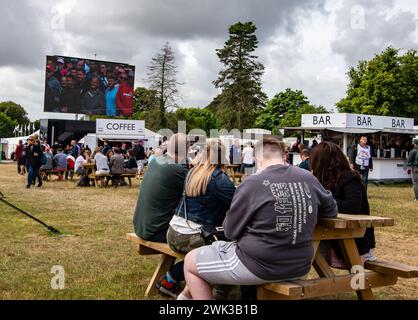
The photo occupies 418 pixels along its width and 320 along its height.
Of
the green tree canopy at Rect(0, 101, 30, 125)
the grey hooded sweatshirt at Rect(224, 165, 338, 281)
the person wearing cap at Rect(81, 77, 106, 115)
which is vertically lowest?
the grey hooded sweatshirt at Rect(224, 165, 338, 281)

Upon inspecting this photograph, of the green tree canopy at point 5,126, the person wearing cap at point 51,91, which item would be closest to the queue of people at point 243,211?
the person wearing cap at point 51,91

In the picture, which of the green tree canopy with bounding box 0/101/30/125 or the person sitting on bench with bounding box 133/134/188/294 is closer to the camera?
the person sitting on bench with bounding box 133/134/188/294

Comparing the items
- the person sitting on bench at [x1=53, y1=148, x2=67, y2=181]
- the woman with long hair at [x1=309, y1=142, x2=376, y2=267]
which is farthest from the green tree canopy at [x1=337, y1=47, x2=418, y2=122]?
the woman with long hair at [x1=309, y1=142, x2=376, y2=267]

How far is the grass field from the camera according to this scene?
4625mm

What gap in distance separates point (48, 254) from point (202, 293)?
3.28m

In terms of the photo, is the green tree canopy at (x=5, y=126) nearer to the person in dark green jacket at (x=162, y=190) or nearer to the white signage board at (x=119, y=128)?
the white signage board at (x=119, y=128)

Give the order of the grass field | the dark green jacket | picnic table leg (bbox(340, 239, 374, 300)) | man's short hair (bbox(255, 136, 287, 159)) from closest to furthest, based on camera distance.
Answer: man's short hair (bbox(255, 136, 287, 159)), picnic table leg (bbox(340, 239, 374, 300)), the dark green jacket, the grass field

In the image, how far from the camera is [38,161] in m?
15.2

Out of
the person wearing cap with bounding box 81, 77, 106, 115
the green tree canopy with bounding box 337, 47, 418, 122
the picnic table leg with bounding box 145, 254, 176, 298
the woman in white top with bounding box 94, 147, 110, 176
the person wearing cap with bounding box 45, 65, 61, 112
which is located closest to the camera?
the picnic table leg with bounding box 145, 254, 176, 298

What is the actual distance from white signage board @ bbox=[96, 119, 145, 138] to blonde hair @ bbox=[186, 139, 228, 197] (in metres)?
27.8

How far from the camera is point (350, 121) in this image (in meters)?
19.8

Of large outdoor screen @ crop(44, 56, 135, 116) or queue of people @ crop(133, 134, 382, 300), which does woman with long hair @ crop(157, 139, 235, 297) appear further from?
large outdoor screen @ crop(44, 56, 135, 116)

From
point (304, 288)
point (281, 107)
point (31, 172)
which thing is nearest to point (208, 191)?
point (304, 288)
